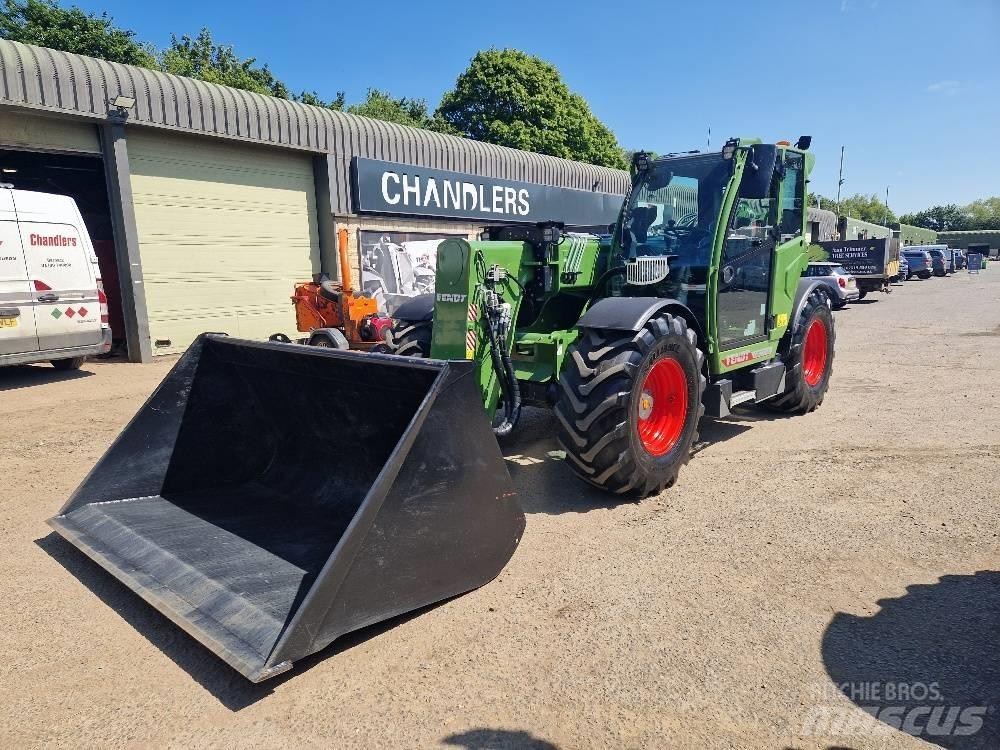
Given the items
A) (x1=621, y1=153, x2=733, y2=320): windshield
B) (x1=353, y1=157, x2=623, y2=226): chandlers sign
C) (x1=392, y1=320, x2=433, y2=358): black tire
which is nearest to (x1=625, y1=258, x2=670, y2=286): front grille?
(x1=621, y1=153, x2=733, y2=320): windshield

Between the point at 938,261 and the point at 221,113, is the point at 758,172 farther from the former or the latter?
the point at 938,261

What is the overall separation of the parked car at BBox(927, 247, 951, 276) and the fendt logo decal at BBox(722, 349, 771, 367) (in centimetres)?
3774

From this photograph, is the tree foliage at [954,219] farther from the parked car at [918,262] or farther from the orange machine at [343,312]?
the orange machine at [343,312]

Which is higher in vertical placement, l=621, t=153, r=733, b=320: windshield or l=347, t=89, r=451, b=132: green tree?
l=347, t=89, r=451, b=132: green tree


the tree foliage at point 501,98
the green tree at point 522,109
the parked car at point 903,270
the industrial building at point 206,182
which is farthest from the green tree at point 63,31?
the parked car at point 903,270

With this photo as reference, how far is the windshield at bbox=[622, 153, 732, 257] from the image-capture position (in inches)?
214

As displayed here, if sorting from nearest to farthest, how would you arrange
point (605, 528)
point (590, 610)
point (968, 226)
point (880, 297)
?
point (590, 610)
point (605, 528)
point (880, 297)
point (968, 226)

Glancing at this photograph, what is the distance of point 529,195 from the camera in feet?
55.8

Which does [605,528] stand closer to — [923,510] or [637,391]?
[637,391]

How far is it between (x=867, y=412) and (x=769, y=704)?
208 inches

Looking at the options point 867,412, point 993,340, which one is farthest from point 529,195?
point 867,412

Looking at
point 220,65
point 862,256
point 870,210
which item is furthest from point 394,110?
point 870,210

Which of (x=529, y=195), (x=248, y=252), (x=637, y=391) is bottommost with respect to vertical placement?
(x=637, y=391)

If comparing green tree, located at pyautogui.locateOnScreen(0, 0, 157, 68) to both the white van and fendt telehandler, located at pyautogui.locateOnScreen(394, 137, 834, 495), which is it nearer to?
the white van
